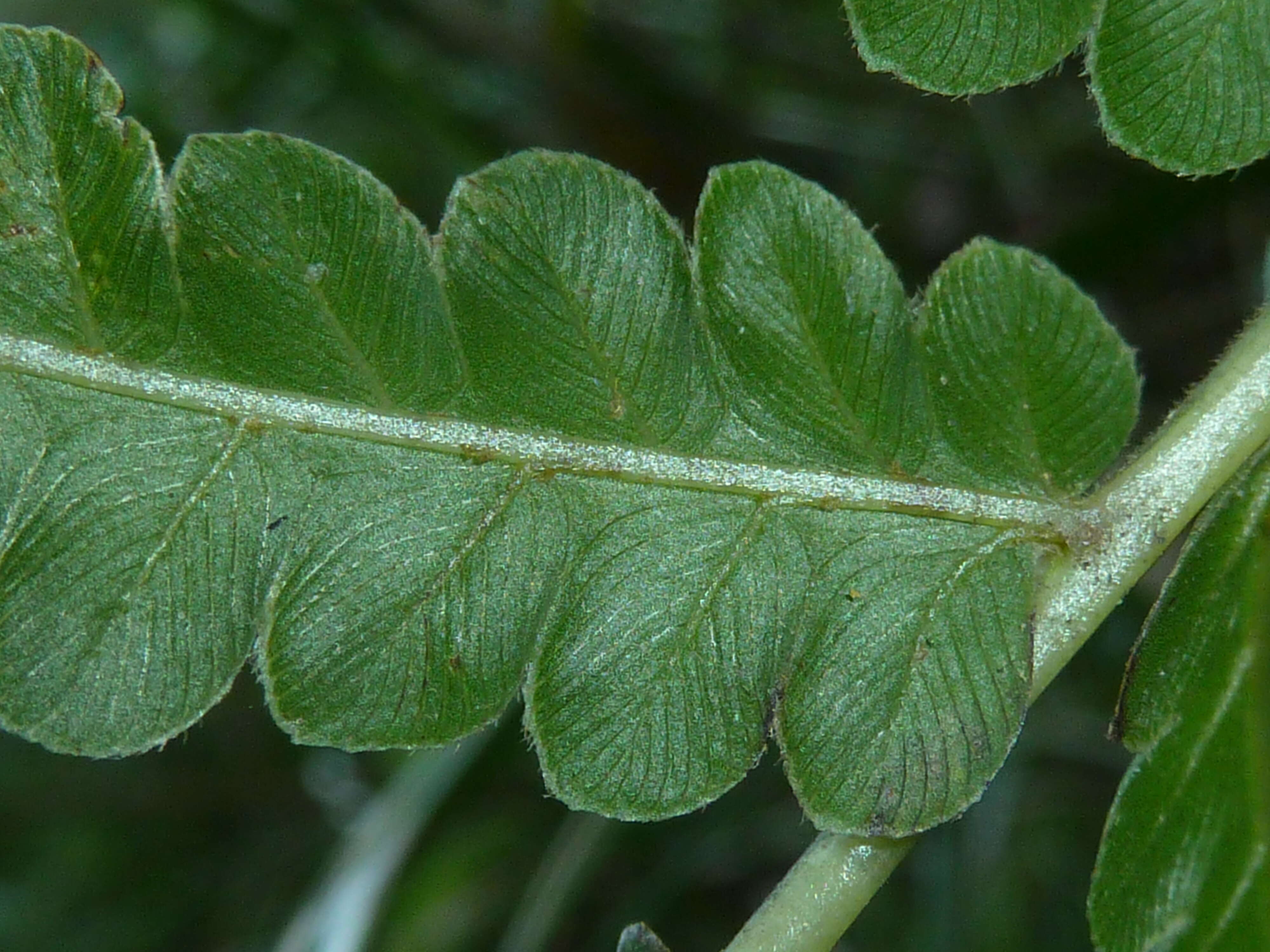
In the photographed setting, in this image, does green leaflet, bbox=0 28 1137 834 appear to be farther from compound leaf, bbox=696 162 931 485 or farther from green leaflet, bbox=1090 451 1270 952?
green leaflet, bbox=1090 451 1270 952

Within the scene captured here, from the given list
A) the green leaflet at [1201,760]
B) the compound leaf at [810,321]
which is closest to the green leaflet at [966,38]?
the compound leaf at [810,321]

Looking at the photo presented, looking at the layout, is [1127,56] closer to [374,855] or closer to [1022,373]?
[1022,373]

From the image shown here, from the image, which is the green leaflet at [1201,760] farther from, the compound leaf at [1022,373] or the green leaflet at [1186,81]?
the green leaflet at [1186,81]

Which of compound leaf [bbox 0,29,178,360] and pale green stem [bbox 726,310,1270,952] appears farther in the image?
pale green stem [bbox 726,310,1270,952]

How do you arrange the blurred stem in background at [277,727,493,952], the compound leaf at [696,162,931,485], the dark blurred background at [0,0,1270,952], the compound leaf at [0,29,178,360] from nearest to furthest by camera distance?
1. the compound leaf at [0,29,178,360]
2. the compound leaf at [696,162,931,485]
3. the blurred stem in background at [277,727,493,952]
4. the dark blurred background at [0,0,1270,952]

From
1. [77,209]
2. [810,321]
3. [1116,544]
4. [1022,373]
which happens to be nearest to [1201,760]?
[1116,544]

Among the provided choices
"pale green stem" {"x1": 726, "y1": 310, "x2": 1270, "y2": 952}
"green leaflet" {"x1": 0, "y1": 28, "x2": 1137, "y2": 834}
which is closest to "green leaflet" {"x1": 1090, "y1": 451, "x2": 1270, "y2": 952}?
"pale green stem" {"x1": 726, "y1": 310, "x2": 1270, "y2": 952}
